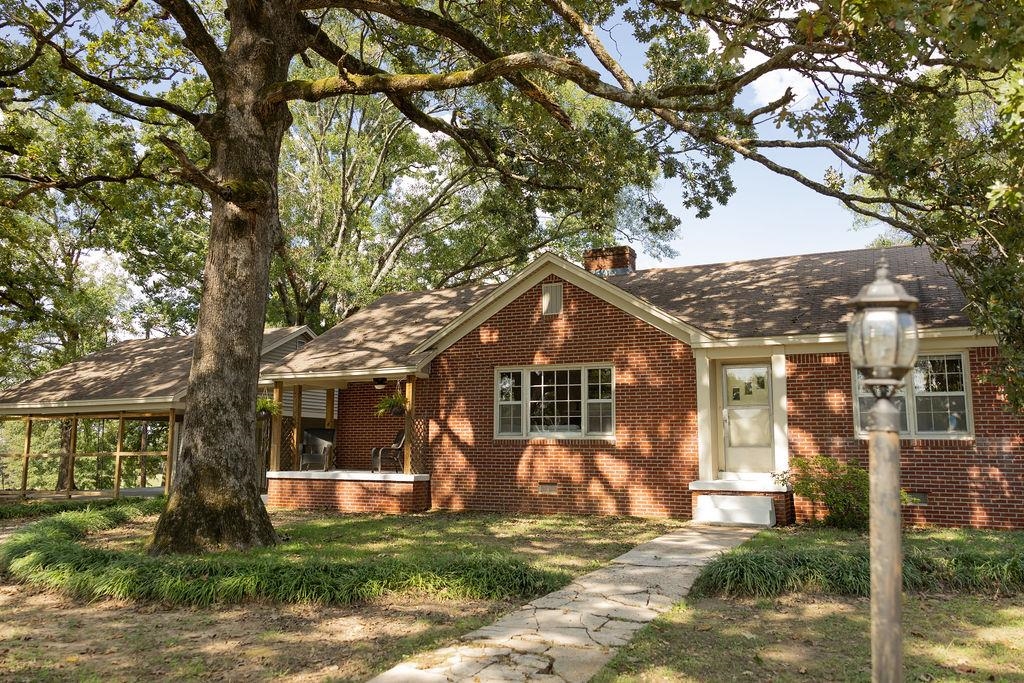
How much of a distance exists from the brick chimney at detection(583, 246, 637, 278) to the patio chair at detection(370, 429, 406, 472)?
6.11 m

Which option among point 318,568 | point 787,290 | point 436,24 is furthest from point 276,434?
point 787,290

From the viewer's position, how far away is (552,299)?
1519cm

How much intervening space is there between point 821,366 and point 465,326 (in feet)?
23.2

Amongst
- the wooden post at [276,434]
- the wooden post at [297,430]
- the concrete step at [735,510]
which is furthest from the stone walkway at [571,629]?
the wooden post at [276,434]

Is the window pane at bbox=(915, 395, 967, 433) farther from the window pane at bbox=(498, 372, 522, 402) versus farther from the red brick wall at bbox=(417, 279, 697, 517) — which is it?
the window pane at bbox=(498, 372, 522, 402)

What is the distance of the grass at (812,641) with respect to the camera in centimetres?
495

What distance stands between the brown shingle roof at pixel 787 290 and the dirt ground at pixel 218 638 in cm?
852

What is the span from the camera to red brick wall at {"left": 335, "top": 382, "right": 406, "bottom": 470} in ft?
58.3

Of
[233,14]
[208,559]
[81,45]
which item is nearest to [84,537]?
[208,559]

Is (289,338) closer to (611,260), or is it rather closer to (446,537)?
(611,260)

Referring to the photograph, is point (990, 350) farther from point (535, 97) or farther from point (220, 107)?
point (220, 107)

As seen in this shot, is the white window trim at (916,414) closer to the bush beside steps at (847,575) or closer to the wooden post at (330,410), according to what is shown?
the bush beside steps at (847,575)

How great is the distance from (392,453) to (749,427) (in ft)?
25.5

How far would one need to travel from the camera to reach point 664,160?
549 inches
